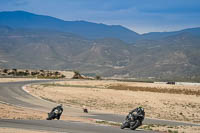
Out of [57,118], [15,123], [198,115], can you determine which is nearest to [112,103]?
[198,115]

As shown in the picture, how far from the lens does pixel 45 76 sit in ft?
414

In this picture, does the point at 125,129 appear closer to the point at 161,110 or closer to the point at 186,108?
the point at 161,110

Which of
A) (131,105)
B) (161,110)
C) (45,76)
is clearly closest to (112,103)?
(131,105)

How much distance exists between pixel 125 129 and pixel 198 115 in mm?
19830

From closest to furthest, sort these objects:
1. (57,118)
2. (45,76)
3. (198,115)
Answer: (57,118) → (198,115) → (45,76)

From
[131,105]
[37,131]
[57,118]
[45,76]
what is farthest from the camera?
[45,76]

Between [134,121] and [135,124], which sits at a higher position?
[134,121]

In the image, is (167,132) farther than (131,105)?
No

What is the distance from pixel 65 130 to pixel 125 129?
3203mm

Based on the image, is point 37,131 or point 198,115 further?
point 198,115

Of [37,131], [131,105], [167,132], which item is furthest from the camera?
[131,105]

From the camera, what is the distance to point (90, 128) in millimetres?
21234

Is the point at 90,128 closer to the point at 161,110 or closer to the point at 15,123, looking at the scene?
the point at 15,123

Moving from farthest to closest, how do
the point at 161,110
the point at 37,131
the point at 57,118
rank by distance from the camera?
1. the point at 161,110
2. the point at 57,118
3. the point at 37,131
